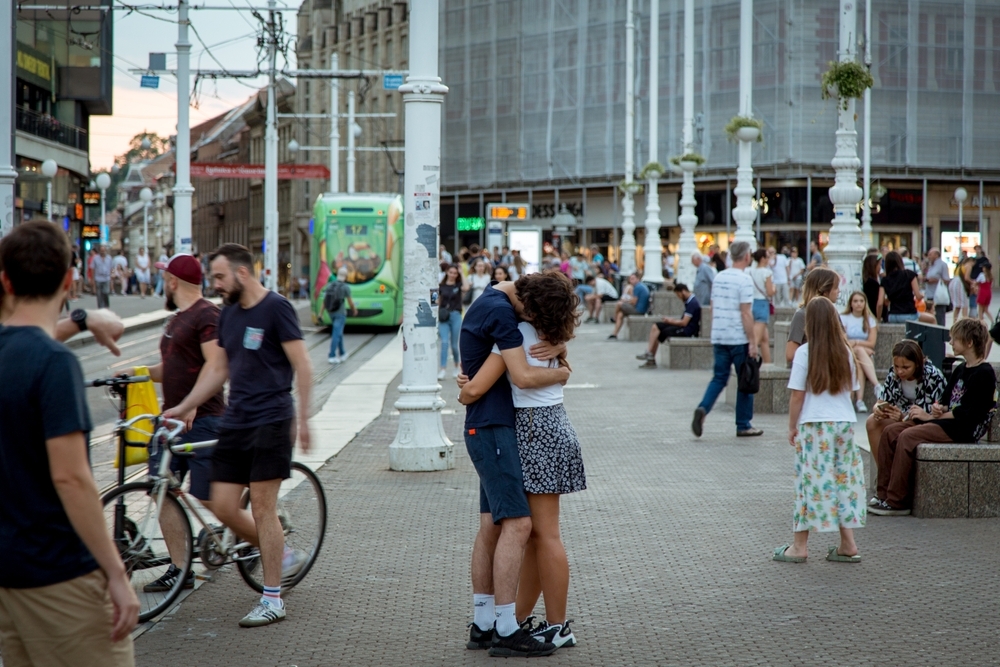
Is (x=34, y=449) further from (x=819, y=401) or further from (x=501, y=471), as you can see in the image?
(x=819, y=401)

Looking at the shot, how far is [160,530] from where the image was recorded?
19.8 ft

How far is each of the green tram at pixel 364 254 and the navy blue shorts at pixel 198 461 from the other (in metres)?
23.2

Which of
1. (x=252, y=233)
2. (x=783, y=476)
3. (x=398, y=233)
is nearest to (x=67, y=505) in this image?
(x=783, y=476)

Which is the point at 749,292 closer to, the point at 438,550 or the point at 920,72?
the point at 438,550

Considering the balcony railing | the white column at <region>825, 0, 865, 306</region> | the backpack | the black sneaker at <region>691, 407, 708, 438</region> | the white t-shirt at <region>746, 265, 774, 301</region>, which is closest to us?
the black sneaker at <region>691, 407, 708, 438</region>

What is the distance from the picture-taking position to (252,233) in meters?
97.1

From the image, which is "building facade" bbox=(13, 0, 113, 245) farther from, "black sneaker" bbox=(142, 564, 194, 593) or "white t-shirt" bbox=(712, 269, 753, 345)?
"black sneaker" bbox=(142, 564, 194, 593)

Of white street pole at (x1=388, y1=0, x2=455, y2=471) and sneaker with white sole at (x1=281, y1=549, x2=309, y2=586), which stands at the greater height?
white street pole at (x1=388, y1=0, x2=455, y2=471)

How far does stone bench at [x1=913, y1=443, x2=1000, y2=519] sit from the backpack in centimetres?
1390

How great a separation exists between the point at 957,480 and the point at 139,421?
5075mm

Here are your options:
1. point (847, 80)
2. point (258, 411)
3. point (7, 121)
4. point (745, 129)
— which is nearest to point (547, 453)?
point (258, 411)

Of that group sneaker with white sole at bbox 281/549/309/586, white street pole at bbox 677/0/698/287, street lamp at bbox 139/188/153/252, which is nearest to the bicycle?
sneaker with white sole at bbox 281/549/309/586

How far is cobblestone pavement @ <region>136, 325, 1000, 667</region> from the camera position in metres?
5.50

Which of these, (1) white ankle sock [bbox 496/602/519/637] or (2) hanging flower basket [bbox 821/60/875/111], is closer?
(1) white ankle sock [bbox 496/602/519/637]
